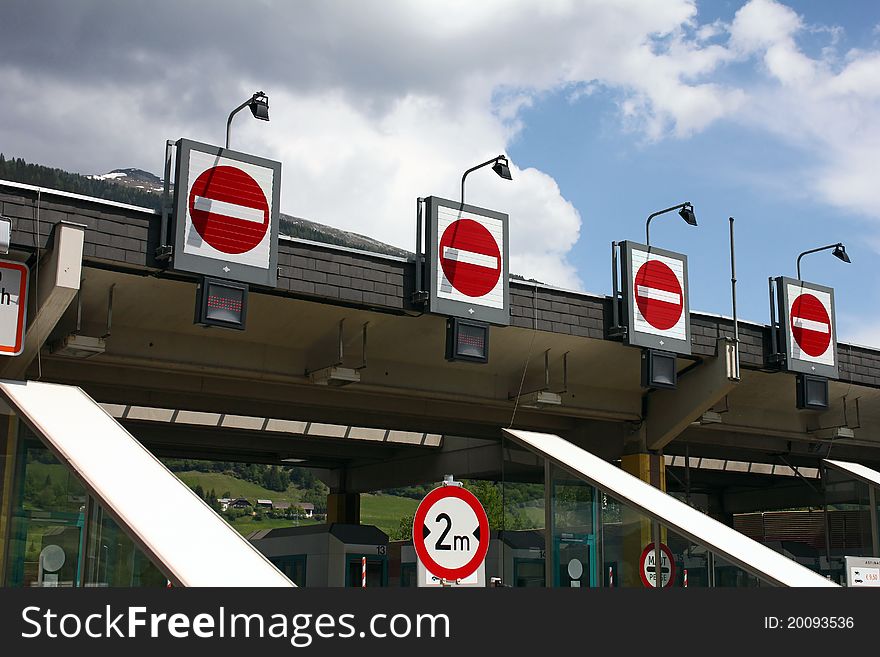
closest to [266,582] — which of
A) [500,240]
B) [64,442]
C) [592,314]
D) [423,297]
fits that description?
[64,442]

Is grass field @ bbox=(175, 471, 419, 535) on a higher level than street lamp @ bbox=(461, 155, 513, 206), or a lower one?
lower

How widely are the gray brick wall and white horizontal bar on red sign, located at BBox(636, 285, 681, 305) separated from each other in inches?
28.7

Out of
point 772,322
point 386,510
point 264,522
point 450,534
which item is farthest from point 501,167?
point 386,510

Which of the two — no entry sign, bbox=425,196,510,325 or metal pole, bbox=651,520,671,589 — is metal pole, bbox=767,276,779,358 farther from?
metal pole, bbox=651,520,671,589

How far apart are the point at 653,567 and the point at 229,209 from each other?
8772 mm

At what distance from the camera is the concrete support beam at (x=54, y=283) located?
44.4 feet

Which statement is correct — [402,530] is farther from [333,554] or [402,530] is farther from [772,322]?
[772,322]

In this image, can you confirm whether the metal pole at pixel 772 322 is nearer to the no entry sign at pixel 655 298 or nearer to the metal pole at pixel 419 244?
the no entry sign at pixel 655 298

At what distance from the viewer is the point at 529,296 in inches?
742

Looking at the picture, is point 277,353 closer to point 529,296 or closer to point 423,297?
point 423,297

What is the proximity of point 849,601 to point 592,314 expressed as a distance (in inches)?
535

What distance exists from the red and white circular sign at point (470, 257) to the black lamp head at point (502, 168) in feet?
3.30

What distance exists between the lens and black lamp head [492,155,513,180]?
18.1m

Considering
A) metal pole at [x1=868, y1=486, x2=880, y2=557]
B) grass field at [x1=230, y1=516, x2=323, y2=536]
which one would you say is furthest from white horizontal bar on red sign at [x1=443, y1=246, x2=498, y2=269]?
grass field at [x1=230, y1=516, x2=323, y2=536]
